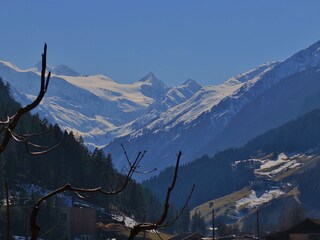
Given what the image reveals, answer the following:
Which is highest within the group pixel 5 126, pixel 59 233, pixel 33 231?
pixel 59 233

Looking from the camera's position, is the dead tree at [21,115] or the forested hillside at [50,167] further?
the forested hillside at [50,167]

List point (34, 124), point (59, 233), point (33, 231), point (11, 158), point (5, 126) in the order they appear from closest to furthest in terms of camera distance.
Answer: point (33, 231), point (5, 126), point (59, 233), point (11, 158), point (34, 124)

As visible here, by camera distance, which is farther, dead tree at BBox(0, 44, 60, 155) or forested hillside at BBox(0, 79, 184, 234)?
forested hillside at BBox(0, 79, 184, 234)

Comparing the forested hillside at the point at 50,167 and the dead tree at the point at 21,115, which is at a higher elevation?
the forested hillside at the point at 50,167

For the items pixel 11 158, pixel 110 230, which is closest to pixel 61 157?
pixel 11 158

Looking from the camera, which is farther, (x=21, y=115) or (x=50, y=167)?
(x=50, y=167)

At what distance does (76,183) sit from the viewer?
19212 cm

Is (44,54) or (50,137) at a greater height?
(50,137)

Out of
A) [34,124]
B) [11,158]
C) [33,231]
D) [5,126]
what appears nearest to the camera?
[33,231]

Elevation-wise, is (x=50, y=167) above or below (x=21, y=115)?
above

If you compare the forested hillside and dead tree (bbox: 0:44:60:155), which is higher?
the forested hillside

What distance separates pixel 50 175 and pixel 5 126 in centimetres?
17636

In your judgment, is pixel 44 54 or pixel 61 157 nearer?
Result: pixel 44 54

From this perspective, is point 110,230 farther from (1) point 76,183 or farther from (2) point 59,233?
(1) point 76,183
